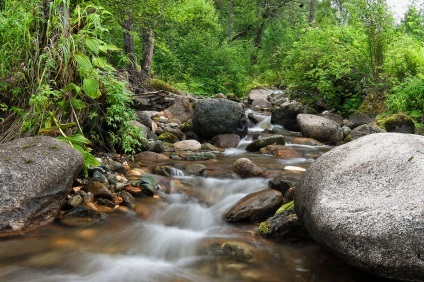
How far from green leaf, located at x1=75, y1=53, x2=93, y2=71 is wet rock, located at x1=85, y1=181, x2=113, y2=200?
155 cm

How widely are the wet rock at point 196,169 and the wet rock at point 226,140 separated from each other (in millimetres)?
2497

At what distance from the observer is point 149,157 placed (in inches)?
269

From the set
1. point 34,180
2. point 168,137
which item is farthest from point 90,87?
point 168,137

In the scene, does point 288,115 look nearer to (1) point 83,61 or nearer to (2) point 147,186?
(2) point 147,186

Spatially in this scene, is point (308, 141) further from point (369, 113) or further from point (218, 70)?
Answer: point (218, 70)

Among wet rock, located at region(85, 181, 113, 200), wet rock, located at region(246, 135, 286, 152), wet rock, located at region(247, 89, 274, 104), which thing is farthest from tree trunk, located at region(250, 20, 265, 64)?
wet rock, located at region(85, 181, 113, 200)

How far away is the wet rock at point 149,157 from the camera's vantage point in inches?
264

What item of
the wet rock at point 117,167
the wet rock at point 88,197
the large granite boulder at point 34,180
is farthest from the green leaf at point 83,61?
the wet rock at point 88,197

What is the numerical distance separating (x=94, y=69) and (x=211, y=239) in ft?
9.52

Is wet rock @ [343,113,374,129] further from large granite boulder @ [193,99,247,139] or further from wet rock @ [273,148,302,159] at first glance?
large granite boulder @ [193,99,247,139]

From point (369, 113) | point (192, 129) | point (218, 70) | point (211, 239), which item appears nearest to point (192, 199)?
point (211, 239)

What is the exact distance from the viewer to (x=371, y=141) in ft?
12.1

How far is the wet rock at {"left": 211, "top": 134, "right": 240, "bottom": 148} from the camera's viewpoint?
895 cm

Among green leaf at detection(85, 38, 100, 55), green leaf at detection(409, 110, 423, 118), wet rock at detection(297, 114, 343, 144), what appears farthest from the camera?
wet rock at detection(297, 114, 343, 144)
